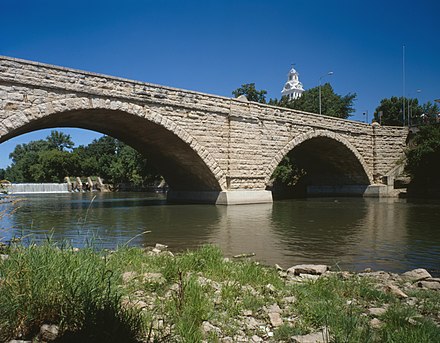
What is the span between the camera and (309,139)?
2272cm

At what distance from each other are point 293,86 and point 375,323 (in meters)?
143

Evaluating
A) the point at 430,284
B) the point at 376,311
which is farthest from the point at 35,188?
the point at 376,311

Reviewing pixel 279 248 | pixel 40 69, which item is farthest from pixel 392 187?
pixel 40 69

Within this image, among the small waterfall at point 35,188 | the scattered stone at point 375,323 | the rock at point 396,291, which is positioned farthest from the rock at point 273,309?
the small waterfall at point 35,188

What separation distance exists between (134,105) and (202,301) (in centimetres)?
1238

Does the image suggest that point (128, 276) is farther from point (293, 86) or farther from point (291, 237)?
point (293, 86)

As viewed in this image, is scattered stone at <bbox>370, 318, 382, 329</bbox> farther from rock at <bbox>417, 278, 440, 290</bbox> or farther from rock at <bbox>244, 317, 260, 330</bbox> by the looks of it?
rock at <bbox>417, 278, 440, 290</bbox>

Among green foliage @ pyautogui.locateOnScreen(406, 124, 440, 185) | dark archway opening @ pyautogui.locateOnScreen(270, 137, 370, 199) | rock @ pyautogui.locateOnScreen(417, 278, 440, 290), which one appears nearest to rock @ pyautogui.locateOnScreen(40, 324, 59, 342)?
rock @ pyautogui.locateOnScreen(417, 278, 440, 290)

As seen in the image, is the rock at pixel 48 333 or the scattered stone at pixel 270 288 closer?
the rock at pixel 48 333

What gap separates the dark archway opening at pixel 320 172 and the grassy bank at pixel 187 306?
2089 centimetres

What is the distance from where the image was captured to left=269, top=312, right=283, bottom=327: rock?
2855mm

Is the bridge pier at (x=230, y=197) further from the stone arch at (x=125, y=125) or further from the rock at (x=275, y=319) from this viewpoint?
the rock at (x=275, y=319)

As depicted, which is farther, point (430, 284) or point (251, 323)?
point (430, 284)

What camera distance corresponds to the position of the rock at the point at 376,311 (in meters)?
3.01
